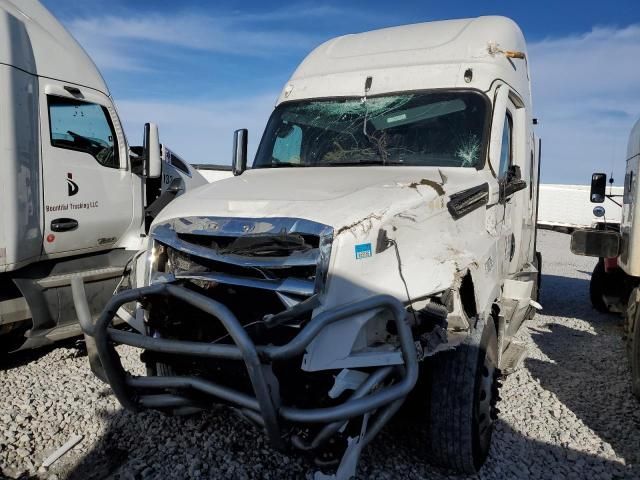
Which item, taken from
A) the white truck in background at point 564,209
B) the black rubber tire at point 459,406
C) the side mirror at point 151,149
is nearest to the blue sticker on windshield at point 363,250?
the black rubber tire at point 459,406

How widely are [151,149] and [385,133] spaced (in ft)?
10.2

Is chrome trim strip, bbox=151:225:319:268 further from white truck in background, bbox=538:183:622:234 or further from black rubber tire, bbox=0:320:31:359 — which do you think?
white truck in background, bbox=538:183:622:234

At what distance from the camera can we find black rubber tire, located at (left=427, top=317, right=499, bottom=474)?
3.15 m

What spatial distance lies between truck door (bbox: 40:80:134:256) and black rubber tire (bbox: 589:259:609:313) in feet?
22.1

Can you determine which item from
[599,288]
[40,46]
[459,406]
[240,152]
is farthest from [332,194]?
[599,288]

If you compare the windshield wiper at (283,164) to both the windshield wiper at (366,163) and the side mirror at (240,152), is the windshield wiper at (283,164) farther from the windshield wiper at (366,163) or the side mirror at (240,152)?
the side mirror at (240,152)

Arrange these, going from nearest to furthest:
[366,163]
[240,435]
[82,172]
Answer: [240,435] < [366,163] < [82,172]

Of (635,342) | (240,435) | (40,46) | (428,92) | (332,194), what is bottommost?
(240,435)

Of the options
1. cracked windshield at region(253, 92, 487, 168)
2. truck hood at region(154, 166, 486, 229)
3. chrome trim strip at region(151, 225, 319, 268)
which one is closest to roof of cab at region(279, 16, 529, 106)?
cracked windshield at region(253, 92, 487, 168)

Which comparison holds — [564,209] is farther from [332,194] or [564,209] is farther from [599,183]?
[332,194]

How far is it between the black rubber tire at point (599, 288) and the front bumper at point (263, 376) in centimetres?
660

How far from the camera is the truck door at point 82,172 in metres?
5.21

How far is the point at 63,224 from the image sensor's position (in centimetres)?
534

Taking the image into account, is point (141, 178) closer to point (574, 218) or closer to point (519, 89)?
point (519, 89)
